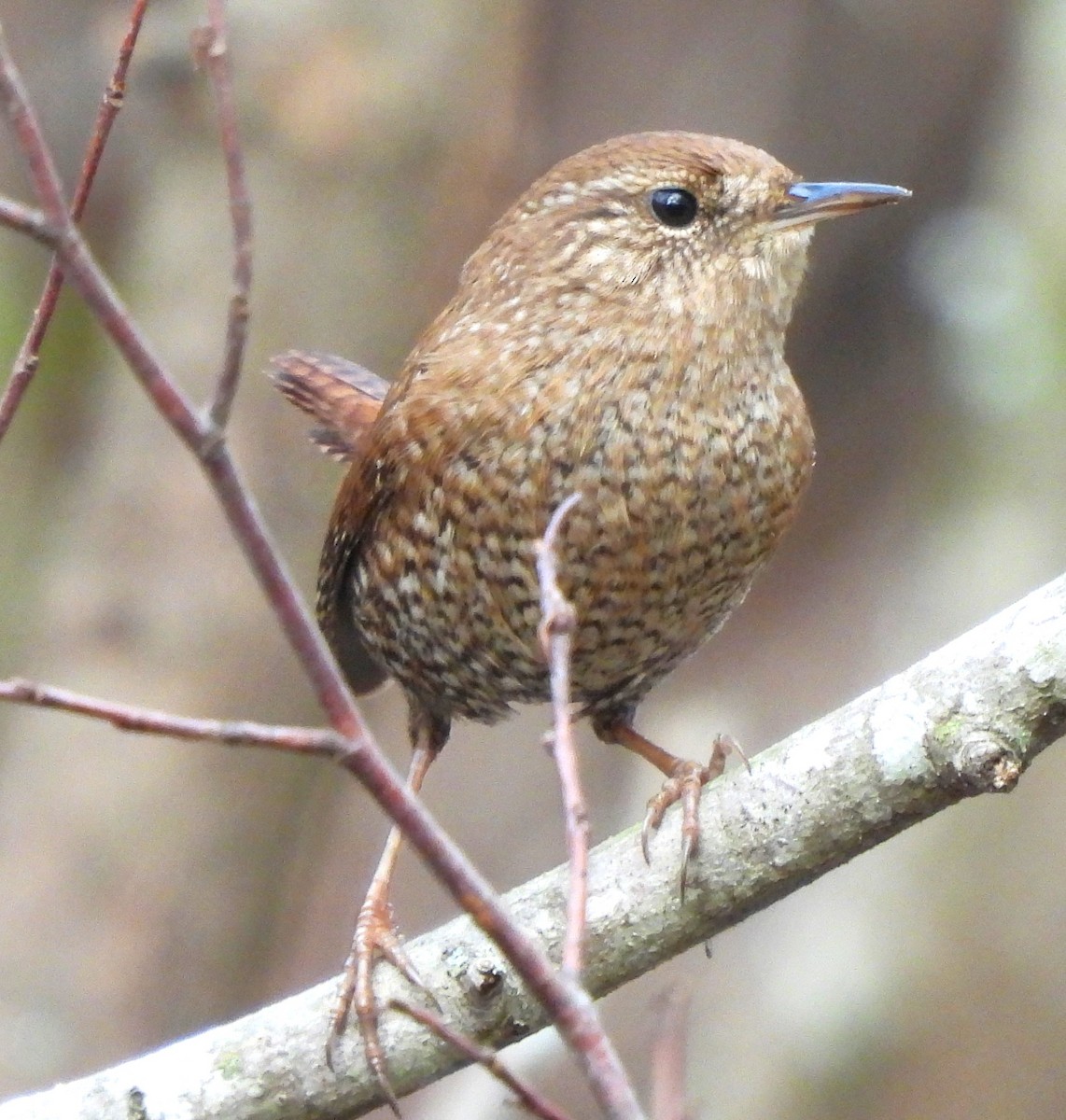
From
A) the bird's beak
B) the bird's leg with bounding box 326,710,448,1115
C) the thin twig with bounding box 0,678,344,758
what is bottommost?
the bird's leg with bounding box 326,710,448,1115

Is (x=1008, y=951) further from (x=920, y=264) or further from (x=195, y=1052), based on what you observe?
(x=195, y=1052)

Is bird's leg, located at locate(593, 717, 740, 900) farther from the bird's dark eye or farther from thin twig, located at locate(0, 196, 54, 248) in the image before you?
thin twig, located at locate(0, 196, 54, 248)

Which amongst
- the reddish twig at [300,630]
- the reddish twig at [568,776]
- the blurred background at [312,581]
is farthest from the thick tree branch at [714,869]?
the blurred background at [312,581]

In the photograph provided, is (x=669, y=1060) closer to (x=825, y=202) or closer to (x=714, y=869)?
(x=714, y=869)

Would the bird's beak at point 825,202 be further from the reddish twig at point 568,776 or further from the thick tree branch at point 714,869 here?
the reddish twig at point 568,776

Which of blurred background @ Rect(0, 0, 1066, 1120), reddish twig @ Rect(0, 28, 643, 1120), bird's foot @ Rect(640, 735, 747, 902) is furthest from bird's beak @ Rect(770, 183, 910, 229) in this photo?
blurred background @ Rect(0, 0, 1066, 1120)
